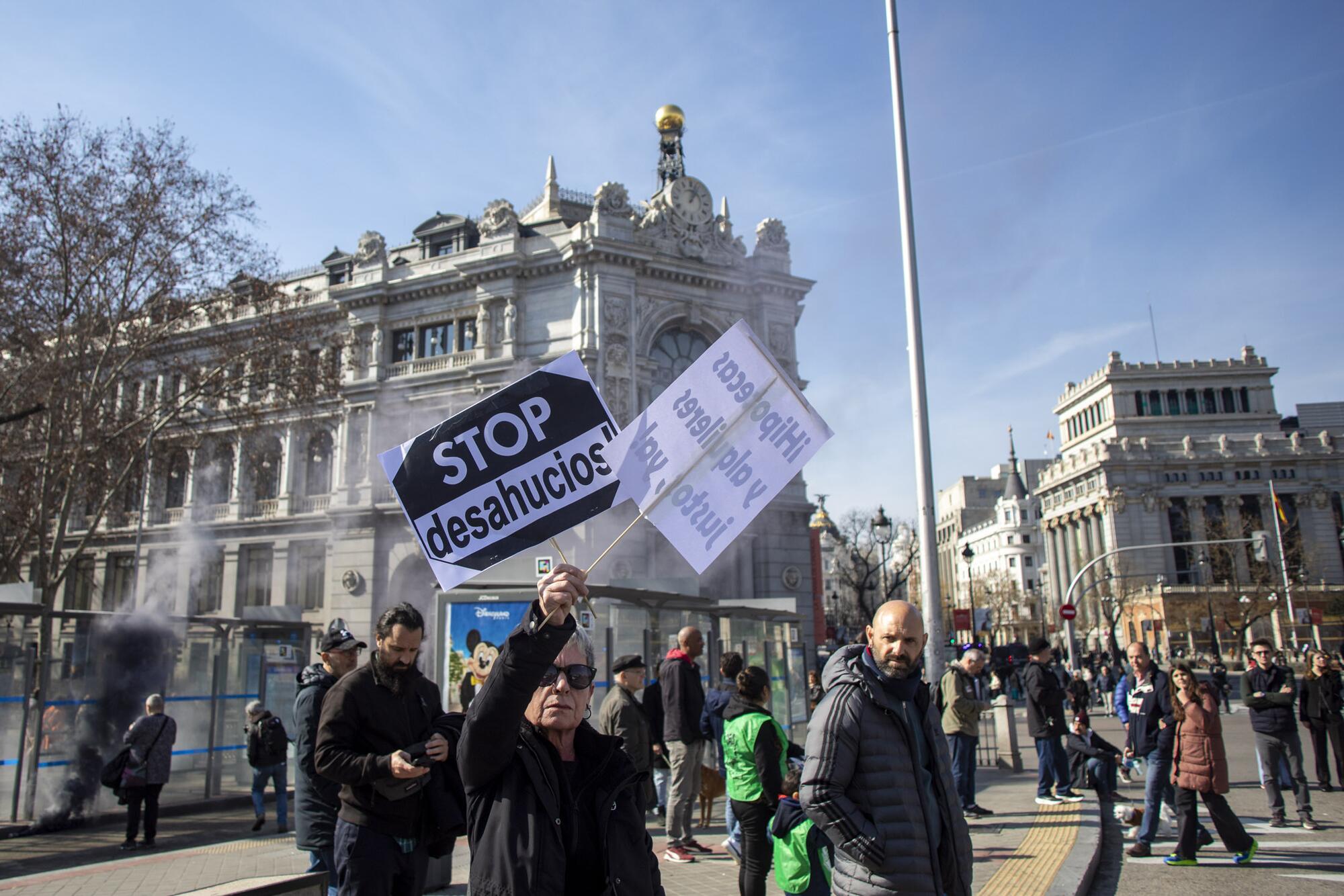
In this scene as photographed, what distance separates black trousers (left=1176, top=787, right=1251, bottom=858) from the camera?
7500 mm

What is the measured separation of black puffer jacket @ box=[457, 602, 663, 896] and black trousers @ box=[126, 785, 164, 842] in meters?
9.19

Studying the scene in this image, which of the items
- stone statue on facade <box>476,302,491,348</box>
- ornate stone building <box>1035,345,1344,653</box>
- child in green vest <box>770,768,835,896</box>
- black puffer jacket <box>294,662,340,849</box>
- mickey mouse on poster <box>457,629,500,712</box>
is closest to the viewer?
black puffer jacket <box>294,662,340,849</box>

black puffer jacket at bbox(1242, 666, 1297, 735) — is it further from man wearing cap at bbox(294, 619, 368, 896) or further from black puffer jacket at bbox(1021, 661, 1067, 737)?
man wearing cap at bbox(294, 619, 368, 896)

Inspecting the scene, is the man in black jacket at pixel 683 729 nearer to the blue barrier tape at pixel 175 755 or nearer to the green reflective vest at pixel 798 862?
the green reflective vest at pixel 798 862

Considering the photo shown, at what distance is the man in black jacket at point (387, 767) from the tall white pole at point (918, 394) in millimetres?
7303

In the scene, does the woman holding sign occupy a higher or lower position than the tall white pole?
lower

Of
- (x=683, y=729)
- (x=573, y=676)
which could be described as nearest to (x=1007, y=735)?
(x=683, y=729)

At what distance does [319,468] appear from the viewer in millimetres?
37219

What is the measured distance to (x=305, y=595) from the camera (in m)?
35.6

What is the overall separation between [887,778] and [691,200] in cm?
3314

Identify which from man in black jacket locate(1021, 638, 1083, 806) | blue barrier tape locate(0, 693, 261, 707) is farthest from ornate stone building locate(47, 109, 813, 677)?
man in black jacket locate(1021, 638, 1083, 806)

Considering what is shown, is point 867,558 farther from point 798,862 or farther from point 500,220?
point 798,862

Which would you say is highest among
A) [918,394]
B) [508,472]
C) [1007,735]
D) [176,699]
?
[918,394]

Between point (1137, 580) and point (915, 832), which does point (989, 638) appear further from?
point (915, 832)
